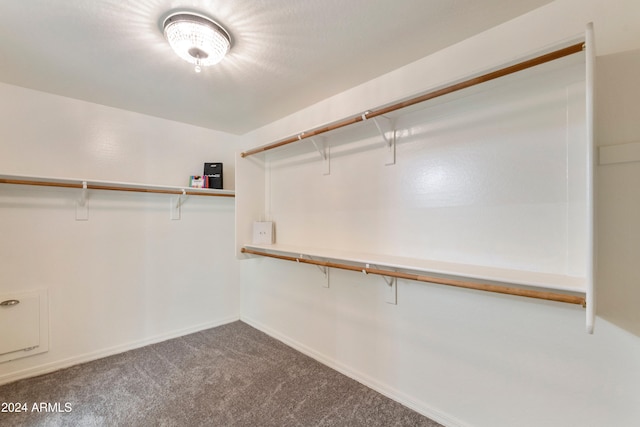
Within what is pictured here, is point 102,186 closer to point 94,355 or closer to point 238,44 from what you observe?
point 94,355

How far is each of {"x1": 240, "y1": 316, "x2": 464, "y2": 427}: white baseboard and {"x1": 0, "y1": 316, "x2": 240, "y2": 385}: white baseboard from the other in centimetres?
86

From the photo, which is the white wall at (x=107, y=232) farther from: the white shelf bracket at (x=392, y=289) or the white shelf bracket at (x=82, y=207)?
the white shelf bracket at (x=392, y=289)

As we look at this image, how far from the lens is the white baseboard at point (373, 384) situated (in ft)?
5.65

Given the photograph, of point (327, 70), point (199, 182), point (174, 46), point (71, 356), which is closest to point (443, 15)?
point (327, 70)

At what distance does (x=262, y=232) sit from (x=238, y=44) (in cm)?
172

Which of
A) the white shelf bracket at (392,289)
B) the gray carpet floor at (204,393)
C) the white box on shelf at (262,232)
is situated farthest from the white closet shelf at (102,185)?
the white shelf bracket at (392,289)

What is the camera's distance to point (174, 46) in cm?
154

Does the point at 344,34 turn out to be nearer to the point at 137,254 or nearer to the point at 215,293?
the point at 137,254

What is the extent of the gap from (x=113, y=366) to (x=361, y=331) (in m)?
2.16

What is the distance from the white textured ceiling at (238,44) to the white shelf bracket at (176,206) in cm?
98

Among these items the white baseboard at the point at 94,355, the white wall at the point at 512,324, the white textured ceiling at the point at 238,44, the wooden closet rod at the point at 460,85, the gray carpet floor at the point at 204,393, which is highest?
the white textured ceiling at the point at 238,44

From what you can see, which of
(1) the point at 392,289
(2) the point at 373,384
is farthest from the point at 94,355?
(1) the point at 392,289

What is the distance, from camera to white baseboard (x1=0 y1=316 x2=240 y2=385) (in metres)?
2.20

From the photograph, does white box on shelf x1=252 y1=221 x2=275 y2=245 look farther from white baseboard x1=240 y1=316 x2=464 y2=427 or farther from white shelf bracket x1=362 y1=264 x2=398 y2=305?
white shelf bracket x1=362 y1=264 x2=398 y2=305
